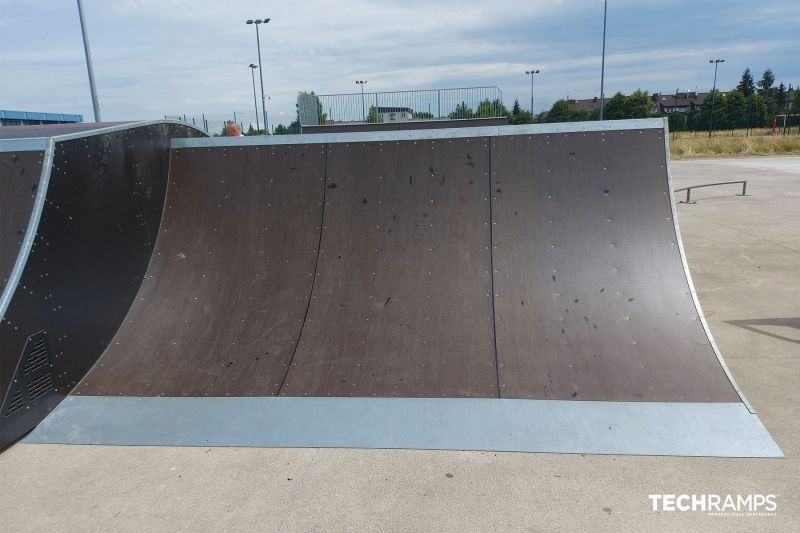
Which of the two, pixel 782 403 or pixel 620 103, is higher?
pixel 620 103

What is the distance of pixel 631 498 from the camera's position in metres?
2.61

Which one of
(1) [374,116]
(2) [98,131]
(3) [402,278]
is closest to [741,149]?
(1) [374,116]

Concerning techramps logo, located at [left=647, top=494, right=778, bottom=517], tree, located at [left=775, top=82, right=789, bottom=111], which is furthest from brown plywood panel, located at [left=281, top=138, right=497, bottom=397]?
Answer: tree, located at [left=775, top=82, right=789, bottom=111]

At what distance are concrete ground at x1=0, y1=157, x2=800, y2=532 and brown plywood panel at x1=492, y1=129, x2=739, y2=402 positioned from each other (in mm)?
607

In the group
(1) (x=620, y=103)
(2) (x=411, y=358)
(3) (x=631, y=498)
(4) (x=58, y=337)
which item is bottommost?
(3) (x=631, y=498)

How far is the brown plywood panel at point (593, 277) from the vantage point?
356 centimetres

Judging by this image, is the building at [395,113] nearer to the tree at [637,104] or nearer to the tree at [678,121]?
the tree at [637,104]

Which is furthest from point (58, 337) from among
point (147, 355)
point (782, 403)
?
point (782, 403)

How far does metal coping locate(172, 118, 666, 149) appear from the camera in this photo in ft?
15.9

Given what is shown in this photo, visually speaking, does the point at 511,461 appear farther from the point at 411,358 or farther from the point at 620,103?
the point at 620,103

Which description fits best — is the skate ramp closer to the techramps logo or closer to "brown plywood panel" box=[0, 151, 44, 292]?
"brown plywood panel" box=[0, 151, 44, 292]

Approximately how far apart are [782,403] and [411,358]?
7.93 ft

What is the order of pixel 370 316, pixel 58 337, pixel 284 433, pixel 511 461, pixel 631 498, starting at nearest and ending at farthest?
pixel 631 498 < pixel 511 461 < pixel 284 433 < pixel 58 337 < pixel 370 316

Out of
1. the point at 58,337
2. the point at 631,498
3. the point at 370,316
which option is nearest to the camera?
the point at 631,498
